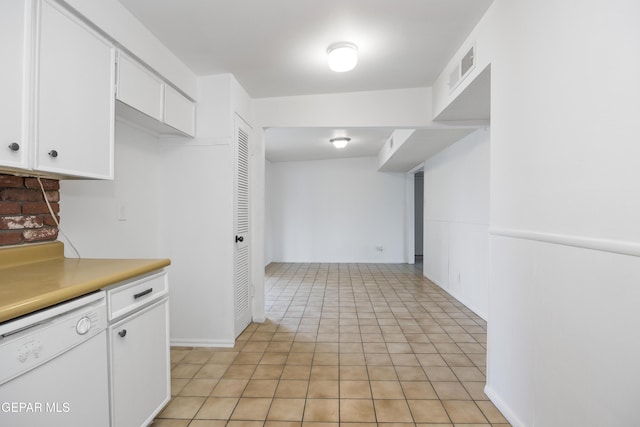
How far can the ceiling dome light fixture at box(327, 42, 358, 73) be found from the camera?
231 cm

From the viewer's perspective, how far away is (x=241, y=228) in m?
3.04

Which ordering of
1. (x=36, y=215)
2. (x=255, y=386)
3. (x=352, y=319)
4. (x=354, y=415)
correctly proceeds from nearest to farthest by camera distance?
(x=36, y=215) < (x=354, y=415) < (x=255, y=386) < (x=352, y=319)

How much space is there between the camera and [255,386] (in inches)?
83.8

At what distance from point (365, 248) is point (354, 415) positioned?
5.60 metres

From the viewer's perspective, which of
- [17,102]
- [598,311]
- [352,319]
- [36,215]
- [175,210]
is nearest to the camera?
[598,311]

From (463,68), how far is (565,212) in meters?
1.49

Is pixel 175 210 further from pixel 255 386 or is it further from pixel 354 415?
pixel 354 415

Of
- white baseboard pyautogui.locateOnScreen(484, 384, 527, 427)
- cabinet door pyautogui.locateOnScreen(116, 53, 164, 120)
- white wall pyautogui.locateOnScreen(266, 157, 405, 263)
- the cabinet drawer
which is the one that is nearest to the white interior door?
cabinet door pyautogui.locateOnScreen(116, 53, 164, 120)

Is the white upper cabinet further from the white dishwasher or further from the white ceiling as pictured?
the white dishwasher

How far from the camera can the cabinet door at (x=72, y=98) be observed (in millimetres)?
1356

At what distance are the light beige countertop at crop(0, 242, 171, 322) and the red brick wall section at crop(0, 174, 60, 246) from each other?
57 millimetres

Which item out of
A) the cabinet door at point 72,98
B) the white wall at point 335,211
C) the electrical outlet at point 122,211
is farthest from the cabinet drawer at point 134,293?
the white wall at point 335,211

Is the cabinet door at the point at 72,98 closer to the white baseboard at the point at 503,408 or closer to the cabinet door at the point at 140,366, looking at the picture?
the cabinet door at the point at 140,366

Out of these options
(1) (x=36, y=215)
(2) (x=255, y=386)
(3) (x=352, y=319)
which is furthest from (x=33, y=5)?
(3) (x=352, y=319)
